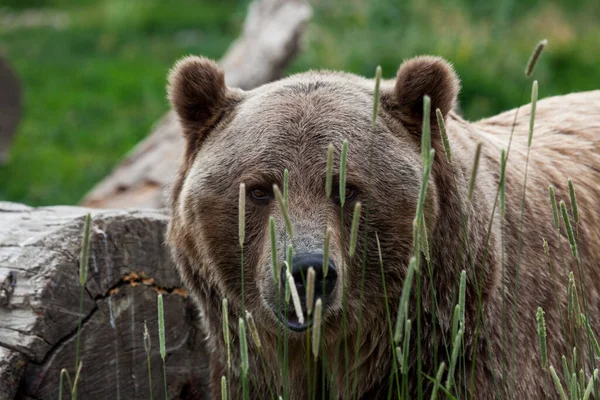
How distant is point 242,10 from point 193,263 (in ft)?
35.5

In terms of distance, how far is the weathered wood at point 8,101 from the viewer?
9430mm

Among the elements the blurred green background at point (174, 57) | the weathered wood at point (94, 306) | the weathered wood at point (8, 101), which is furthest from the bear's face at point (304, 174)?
the weathered wood at point (8, 101)

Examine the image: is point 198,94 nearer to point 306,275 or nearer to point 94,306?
point 94,306

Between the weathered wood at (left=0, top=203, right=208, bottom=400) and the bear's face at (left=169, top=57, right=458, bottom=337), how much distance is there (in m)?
0.54

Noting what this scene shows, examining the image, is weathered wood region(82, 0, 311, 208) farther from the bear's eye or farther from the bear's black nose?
the bear's black nose

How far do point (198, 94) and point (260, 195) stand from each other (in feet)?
1.87

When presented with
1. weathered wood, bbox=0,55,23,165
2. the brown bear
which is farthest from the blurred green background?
the brown bear

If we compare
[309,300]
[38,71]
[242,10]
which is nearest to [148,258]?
[309,300]

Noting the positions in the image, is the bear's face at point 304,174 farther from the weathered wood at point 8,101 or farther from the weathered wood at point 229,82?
the weathered wood at point 8,101

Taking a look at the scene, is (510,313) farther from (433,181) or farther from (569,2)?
(569,2)

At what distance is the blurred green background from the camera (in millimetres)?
9586

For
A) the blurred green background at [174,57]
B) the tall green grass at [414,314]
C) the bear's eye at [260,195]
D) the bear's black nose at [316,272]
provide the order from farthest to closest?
the blurred green background at [174,57] < the bear's eye at [260,195] < the bear's black nose at [316,272] < the tall green grass at [414,314]

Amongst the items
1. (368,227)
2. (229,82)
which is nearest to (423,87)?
(368,227)

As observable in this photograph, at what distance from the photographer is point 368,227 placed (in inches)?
130
